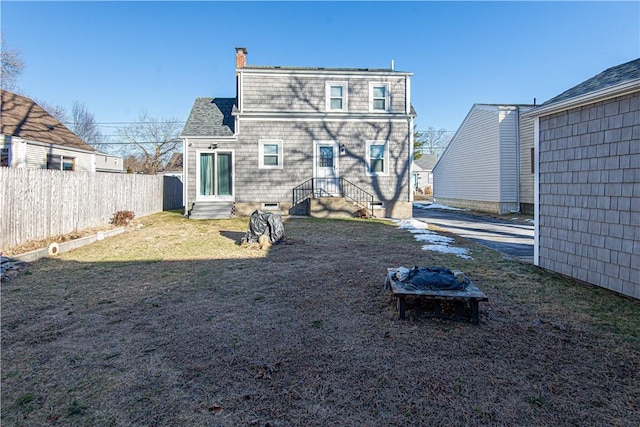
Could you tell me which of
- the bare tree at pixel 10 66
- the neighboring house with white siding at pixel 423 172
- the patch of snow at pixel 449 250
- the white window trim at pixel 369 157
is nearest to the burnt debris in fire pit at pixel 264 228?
the patch of snow at pixel 449 250

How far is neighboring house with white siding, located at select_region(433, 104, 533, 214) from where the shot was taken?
17844 millimetres

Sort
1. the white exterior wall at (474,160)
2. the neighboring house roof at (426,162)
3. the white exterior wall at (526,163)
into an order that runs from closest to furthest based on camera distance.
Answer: the white exterior wall at (526,163)
the white exterior wall at (474,160)
the neighboring house roof at (426,162)

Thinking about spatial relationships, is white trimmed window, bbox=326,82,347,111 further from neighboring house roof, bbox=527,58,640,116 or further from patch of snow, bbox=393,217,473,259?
neighboring house roof, bbox=527,58,640,116

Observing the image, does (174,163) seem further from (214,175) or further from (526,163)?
(526,163)

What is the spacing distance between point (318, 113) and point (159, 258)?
9975 millimetres

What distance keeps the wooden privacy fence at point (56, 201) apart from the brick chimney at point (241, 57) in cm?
685

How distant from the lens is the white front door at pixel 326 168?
15.2 metres

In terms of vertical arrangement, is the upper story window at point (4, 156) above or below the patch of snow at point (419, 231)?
above

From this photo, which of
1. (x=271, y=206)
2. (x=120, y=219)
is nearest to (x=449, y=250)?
(x=271, y=206)

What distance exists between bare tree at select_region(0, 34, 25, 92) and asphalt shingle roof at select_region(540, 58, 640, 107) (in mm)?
28124

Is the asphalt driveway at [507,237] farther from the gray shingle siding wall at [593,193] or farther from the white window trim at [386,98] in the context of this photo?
the white window trim at [386,98]

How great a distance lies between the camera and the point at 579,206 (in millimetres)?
5707

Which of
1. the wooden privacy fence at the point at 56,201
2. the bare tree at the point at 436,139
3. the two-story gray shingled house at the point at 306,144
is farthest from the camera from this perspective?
the bare tree at the point at 436,139

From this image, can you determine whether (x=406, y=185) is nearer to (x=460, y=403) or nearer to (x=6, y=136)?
(x=460, y=403)
